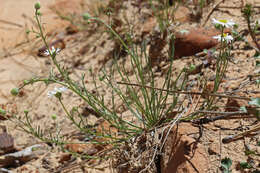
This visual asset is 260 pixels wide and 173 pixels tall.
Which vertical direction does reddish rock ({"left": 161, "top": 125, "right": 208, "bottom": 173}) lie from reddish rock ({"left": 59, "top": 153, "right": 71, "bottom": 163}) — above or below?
above

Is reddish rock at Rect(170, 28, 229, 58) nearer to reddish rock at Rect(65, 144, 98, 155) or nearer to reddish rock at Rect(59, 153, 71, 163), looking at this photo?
reddish rock at Rect(65, 144, 98, 155)

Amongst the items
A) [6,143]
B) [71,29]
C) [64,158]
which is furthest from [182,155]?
[71,29]

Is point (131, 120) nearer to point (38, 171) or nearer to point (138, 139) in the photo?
point (138, 139)

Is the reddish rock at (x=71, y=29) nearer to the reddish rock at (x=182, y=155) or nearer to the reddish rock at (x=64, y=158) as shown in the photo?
the reddish rock at (x=64, y=158)

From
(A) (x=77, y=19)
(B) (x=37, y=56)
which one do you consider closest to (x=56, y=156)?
(B) (x=37, y=56)

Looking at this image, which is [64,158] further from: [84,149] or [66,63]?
[66,63]

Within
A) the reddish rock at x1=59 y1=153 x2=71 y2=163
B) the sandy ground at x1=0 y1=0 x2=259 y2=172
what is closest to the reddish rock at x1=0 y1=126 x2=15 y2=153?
the sandy ground at x1=0 y1=0 x2=259 y2=172
